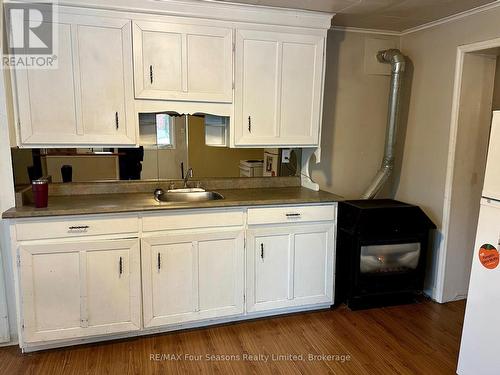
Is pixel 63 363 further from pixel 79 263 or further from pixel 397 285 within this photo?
pixel 397 285

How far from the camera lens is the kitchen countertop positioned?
2.23m

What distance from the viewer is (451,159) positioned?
9.50ft

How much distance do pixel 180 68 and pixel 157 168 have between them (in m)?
0.80

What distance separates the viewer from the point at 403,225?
9.57 feet

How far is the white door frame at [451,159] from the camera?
9.02 ft

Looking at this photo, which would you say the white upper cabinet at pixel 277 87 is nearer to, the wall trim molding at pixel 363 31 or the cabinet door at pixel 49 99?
the wall trim molding at pixel 363 31

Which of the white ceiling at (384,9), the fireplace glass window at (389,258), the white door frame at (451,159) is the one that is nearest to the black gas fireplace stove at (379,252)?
the fireplace glass window at (389,258)

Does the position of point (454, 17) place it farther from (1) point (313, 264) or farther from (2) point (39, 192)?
(2) point (39, 192)

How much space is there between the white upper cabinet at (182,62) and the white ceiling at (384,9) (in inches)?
13.4

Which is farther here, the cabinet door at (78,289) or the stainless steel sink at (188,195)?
the stainless steel sink at (188,195)

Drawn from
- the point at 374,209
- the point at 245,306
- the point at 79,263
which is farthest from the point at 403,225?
the point at 79,263

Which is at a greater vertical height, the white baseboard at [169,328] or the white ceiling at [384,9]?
the white ceiling at [384,9]

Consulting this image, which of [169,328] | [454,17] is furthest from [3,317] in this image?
[454,17]

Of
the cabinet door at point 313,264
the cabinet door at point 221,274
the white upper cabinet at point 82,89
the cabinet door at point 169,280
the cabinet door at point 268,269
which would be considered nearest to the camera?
the white upper cabinet at point 82,89
